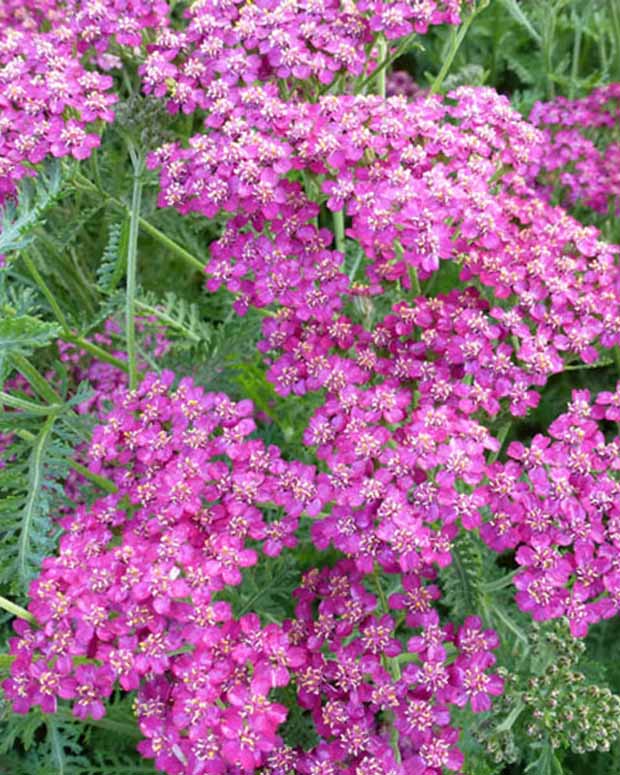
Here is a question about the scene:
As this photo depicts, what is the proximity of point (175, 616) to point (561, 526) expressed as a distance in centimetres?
77

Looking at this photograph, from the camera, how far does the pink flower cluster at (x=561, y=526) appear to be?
1.86 metres

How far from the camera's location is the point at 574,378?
3.22 m

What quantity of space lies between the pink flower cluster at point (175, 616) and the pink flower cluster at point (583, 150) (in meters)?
1.52

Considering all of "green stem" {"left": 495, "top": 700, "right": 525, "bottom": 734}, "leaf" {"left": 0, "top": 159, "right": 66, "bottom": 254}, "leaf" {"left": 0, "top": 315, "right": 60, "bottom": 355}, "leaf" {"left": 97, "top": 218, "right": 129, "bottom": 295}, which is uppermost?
"leaf" {"left": 0, "top": 159, "right": 66, "bottom": 254}

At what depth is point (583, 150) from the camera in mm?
3002

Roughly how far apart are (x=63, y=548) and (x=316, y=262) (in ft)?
2.81

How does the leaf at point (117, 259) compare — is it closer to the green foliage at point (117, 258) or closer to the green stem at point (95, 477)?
the green foliage at point (117, 258)

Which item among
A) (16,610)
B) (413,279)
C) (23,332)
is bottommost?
(16,610)

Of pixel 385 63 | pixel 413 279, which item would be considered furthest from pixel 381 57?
pixel 413 279

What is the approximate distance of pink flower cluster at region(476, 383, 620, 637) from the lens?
6.11 feet

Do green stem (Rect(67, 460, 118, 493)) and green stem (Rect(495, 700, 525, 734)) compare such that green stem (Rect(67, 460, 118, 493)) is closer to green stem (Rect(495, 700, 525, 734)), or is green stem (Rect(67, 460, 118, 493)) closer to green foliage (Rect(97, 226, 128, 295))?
green foliage (Rect(97, 226, 128, 295))

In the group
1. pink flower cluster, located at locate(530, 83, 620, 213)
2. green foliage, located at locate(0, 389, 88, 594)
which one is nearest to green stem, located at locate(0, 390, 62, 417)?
green foliage, located at locate(0, 389, 88, 594)

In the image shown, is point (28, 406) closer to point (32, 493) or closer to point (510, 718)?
point (32, 493)

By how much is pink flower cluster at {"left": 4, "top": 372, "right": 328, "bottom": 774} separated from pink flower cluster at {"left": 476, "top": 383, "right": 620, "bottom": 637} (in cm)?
38
